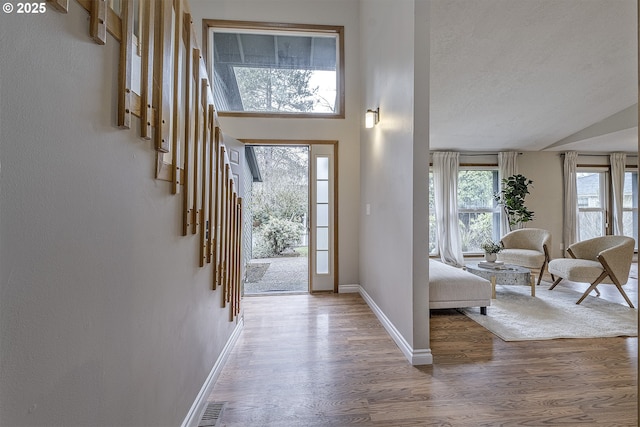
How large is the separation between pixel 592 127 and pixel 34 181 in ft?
22.4

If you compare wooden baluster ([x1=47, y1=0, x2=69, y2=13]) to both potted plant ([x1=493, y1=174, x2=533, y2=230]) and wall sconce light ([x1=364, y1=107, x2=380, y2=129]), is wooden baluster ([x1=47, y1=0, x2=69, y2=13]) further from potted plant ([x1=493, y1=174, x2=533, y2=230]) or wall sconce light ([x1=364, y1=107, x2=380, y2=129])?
potted plant ([x1=493, y1=174, x2=533, y2=230])

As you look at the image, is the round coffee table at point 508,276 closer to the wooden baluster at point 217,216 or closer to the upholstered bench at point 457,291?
the upholstered bench at point 457,291

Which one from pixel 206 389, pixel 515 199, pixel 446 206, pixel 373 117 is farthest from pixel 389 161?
pixel 515 199

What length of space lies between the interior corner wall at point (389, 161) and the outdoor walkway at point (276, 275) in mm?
1365

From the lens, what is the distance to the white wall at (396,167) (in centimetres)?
204

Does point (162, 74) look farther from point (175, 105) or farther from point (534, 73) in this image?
point (534, 73)

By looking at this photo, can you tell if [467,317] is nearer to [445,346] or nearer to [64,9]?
[445,346]

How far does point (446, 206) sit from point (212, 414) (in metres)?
5.08

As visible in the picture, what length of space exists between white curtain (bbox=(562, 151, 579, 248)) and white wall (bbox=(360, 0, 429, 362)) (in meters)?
4.77

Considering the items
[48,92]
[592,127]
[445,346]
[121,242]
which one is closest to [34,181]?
[48,92]

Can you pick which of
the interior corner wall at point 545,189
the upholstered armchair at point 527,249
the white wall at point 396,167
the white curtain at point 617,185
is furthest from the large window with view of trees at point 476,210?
the white wall at point 396,167

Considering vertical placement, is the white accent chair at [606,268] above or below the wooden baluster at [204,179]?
below

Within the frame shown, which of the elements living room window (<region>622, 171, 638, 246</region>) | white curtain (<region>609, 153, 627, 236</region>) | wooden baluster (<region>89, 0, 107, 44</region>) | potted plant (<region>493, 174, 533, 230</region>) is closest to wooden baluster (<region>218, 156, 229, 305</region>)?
wooden baluster (<region>89, 0, 107, 44</region>)

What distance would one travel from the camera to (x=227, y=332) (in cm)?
225
